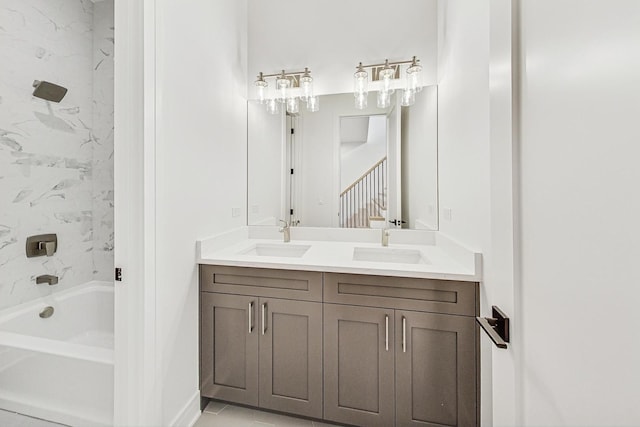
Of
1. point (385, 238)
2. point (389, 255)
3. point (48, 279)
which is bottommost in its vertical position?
point (48, 279)

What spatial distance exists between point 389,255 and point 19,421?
2.34m

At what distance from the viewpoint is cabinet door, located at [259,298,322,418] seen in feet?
5.01

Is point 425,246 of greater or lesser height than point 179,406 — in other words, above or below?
above

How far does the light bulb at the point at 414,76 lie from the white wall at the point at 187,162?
1363mm

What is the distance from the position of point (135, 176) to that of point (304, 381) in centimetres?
138

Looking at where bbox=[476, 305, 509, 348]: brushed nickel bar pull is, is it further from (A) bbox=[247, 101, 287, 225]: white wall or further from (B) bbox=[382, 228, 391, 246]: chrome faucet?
(A) bbox=[247, 101, 287, 225]: white wall

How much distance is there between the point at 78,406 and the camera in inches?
56.4

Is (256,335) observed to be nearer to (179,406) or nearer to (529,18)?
(179,406)

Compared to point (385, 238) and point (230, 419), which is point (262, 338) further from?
point (385, 238)

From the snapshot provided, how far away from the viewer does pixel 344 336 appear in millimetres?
1494

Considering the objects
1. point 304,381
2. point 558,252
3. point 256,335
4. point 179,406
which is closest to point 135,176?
point 256,335

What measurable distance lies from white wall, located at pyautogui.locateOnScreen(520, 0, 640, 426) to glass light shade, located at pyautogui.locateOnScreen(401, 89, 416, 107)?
164 cm

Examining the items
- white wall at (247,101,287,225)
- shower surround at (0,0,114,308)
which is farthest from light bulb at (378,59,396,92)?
shower surround at (0,0,114,308)

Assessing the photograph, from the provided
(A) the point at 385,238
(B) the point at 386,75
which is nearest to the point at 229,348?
(A) the point at 385,238
